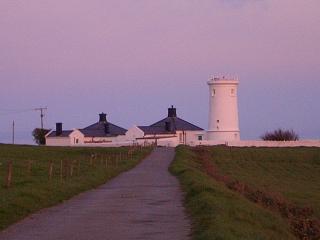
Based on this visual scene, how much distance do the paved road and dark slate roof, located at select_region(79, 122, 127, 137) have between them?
86.0 m

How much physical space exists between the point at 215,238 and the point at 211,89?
86028mm

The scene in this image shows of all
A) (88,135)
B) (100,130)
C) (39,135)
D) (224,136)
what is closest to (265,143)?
(224,136)

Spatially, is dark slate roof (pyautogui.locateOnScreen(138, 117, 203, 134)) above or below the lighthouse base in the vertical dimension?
above

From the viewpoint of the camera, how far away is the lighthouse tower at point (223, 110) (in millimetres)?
96312

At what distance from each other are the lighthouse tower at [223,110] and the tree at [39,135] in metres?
32.1

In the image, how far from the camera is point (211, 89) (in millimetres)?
99188

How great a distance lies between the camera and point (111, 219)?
59.5 feet

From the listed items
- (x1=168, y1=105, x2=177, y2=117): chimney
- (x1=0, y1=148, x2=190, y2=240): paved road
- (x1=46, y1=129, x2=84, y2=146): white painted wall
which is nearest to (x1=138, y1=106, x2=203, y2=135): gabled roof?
(x1=168, y1=105, x2=177, y2=117): chimney

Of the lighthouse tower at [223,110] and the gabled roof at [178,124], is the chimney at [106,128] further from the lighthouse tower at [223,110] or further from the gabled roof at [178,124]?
the lighthouse tower at [223,110]

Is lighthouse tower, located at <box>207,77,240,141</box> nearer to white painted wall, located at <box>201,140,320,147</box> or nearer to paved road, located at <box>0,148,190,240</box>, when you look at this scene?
white painted wall, located at <box>201,140,320,147</box>

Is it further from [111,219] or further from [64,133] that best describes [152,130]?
[111,219]

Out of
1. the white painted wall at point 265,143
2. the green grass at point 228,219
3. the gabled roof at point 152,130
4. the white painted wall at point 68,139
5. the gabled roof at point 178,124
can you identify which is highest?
the gabled roof at point 178,124

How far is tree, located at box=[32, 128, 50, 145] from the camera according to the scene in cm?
12206

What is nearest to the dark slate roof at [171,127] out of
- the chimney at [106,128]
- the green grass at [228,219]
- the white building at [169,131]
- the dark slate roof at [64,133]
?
the white building at [169,131]
